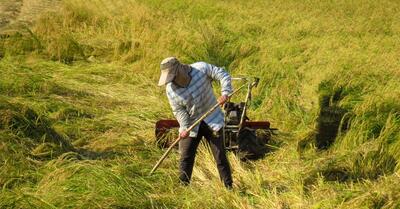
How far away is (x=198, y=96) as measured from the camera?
4.41 meters

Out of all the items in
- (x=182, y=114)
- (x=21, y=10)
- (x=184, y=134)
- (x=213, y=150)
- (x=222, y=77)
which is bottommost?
(x=21, y=10)

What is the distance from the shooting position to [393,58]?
7695mm

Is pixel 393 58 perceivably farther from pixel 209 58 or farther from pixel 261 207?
pixel 261 207

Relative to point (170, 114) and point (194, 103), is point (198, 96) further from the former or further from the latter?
point (170, 114)

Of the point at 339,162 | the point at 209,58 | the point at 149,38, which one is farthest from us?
the point at 149,38

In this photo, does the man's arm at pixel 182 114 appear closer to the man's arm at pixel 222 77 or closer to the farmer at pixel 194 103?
the farmer at pixel 194 103

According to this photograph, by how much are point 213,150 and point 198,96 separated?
53 cm

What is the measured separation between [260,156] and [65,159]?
6.75 feet

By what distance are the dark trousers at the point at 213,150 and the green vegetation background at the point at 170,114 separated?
0.12 m

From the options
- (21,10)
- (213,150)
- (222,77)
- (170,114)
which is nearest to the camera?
(222,77)

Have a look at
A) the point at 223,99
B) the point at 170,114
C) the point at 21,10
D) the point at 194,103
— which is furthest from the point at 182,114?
the point at 21,10

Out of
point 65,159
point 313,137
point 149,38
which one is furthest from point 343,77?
point 149,38

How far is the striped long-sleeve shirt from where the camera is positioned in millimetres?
4375

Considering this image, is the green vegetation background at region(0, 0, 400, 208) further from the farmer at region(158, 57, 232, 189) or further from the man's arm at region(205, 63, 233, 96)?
the man's arm at region(205, 63, 233, 96)
